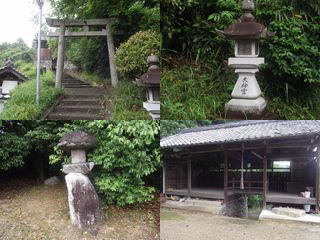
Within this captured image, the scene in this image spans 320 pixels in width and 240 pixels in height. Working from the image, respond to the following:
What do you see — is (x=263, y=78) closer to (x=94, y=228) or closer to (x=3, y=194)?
(x=94, y=228)

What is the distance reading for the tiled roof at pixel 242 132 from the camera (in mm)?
4762

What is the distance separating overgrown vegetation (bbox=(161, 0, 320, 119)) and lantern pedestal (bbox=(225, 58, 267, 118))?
9.1 inches

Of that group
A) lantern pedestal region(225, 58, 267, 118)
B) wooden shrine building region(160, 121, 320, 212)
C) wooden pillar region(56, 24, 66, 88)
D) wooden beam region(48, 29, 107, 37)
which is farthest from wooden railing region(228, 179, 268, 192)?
wooden pillar region(56, 24, 66, 88)

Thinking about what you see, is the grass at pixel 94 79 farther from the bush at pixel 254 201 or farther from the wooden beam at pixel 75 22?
the bush at pixel 254 201

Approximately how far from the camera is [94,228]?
4.56 metres

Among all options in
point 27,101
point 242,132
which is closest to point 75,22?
point 27,101

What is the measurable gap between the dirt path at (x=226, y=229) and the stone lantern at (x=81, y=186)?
1086 millimetres

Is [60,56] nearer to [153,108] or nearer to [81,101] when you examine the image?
[81,101]

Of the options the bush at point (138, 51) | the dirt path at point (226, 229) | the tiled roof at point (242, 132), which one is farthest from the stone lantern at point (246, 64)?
the dirt path at point (226, 229)

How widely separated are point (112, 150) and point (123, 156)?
197 mm

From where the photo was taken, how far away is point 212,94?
13.8 ft

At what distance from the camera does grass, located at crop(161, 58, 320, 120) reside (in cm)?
403

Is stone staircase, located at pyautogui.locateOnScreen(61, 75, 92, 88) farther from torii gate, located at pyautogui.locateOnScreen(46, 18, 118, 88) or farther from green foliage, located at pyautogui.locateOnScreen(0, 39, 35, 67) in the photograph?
green foliage, located at pyautogui.locateOnScreen(0, 39, 35, 67)

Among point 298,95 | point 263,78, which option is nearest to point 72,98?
point 263,78
